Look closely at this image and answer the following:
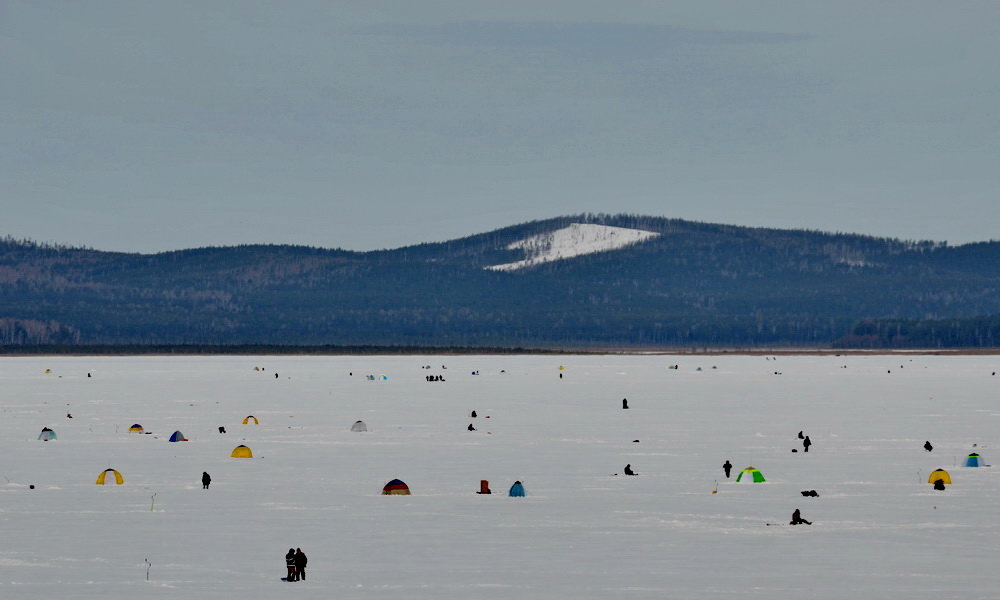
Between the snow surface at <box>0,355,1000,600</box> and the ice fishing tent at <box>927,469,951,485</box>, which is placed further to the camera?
the ice fishing tent at <box>927,469,951,485</box>

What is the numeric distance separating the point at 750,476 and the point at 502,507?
325 inches

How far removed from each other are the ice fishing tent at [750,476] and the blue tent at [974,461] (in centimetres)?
746

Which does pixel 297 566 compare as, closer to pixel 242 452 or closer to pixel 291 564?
pixel 291 564

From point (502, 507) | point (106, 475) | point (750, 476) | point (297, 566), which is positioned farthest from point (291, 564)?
point (750, 476)

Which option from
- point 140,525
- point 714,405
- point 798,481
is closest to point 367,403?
point 714,405

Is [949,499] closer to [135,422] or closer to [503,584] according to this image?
[503,584]

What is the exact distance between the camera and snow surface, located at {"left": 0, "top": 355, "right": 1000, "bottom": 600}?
1078 inches

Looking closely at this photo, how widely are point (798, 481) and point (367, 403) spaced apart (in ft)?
142

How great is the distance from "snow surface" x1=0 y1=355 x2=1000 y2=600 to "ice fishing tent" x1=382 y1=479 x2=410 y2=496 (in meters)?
0.37

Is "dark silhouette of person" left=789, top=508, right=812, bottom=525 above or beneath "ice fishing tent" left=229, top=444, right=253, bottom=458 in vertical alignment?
beneath

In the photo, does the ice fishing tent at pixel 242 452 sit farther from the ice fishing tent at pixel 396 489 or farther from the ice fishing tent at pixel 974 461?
the ice fishing tent at pixel 974 461

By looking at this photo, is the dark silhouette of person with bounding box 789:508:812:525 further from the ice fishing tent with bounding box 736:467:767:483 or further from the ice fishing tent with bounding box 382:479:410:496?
the ice fishing tent with bounding box 382:479:410:496

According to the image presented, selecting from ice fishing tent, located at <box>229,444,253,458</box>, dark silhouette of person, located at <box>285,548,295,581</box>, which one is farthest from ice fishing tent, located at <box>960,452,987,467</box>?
dark silhouette of person, located at <box>285,548,295,581</box>

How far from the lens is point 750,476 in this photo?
41812 millimetres
